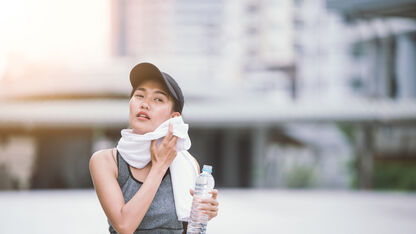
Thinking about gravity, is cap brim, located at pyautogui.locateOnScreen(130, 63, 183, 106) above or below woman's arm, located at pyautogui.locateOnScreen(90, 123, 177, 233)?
above

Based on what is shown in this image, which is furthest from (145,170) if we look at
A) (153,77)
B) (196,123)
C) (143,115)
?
(196,123)

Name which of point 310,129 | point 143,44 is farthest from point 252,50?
point 143,44

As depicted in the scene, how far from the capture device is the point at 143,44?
154250 mm

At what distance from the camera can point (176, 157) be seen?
2271mm

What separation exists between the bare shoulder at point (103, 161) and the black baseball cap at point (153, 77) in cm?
32

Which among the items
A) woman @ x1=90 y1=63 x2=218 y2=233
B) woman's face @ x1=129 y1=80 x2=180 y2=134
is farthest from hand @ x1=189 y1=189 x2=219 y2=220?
woman's face @ x1=129 y1=80 x2=180 y2=134

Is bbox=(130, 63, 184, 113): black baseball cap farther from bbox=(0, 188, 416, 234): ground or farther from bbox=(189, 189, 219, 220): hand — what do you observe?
bbox=(0, 188, 416, 234): ground

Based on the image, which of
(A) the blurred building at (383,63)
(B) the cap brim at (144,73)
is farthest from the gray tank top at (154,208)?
(A) the blurred building at (383,63)

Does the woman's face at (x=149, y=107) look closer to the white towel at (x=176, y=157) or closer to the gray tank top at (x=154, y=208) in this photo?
the white towel at (x=176, y=157)

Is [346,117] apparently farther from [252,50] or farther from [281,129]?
[252,50]

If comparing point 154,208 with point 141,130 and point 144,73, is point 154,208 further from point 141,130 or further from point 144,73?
point 144,73

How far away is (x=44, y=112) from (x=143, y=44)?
136533 millimetres

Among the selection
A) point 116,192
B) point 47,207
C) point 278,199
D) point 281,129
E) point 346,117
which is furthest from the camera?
point 281,129

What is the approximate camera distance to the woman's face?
215cm
